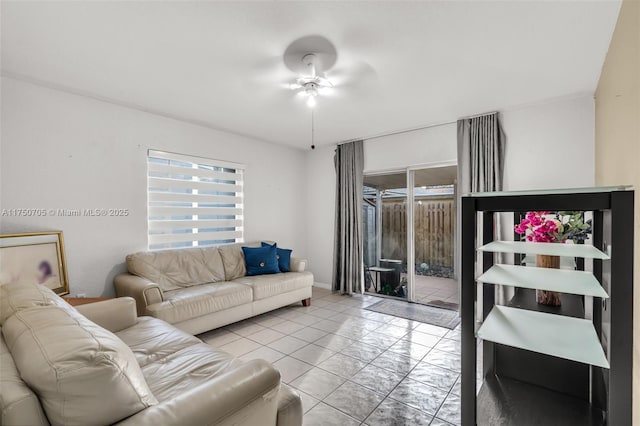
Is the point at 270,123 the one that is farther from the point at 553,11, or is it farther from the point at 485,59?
the point at 553,11

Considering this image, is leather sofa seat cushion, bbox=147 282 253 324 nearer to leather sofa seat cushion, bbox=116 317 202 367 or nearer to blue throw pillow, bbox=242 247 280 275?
leather sofa seat cushion, bbox=116 317 202 367

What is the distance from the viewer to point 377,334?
318cm

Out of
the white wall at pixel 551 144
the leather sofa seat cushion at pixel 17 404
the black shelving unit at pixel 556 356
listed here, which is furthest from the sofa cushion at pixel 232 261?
the white wall at pixel 551 144

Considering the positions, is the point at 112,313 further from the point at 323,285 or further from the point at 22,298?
the point at 323,285

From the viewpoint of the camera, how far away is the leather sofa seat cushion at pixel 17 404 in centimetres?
77

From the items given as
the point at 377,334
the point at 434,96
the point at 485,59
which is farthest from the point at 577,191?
the point at 377,334

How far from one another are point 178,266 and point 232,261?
712 mm

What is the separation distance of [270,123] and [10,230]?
9.28 feet

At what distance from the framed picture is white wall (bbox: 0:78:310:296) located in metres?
0.17

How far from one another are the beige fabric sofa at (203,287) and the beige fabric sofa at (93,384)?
1267 millimetres

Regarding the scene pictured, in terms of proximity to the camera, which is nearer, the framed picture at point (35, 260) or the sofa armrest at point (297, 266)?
the framed picture at point (35, 260)

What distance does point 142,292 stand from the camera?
2701 millimetres

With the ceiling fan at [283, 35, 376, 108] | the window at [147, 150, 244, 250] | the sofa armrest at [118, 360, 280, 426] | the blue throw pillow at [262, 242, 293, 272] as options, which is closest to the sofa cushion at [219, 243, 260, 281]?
the window at [147, 150, 244, 250]

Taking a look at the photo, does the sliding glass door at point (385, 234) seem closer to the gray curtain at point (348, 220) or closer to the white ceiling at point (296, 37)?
the gray curtain at point (348, 220)
